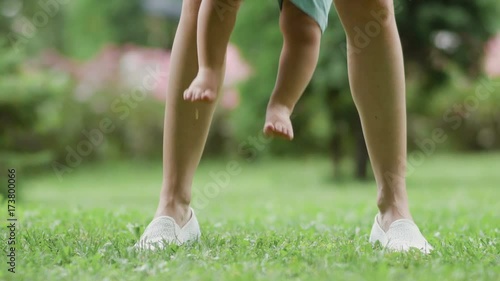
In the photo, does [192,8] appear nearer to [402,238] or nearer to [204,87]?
[204,87]

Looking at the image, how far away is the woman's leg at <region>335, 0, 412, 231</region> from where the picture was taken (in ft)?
6.64

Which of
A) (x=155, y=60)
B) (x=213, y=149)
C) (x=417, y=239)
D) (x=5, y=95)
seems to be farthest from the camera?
(x=155, y=60)

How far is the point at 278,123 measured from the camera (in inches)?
77.8

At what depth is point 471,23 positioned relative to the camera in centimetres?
793

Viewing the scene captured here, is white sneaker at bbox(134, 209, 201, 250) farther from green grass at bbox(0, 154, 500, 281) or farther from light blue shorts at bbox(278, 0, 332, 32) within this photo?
light blue shorts at bbox(278, 0, 332, 32)

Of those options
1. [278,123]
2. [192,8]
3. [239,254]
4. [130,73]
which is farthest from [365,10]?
[130,73]

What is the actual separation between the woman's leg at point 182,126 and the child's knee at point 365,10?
41 centimetres

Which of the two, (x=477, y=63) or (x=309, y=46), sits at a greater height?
(x=309, y=46)

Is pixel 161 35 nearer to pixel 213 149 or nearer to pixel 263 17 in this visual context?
pixel 213 149

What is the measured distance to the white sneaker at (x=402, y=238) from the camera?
1925 mm

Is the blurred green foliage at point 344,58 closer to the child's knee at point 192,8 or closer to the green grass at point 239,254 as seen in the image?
the green grass at point 239,254

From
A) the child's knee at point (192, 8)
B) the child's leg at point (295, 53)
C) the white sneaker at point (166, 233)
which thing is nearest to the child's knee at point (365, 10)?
the child's leg at point (295, 53)

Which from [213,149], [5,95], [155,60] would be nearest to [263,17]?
[5,95]

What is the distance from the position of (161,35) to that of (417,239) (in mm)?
13772
